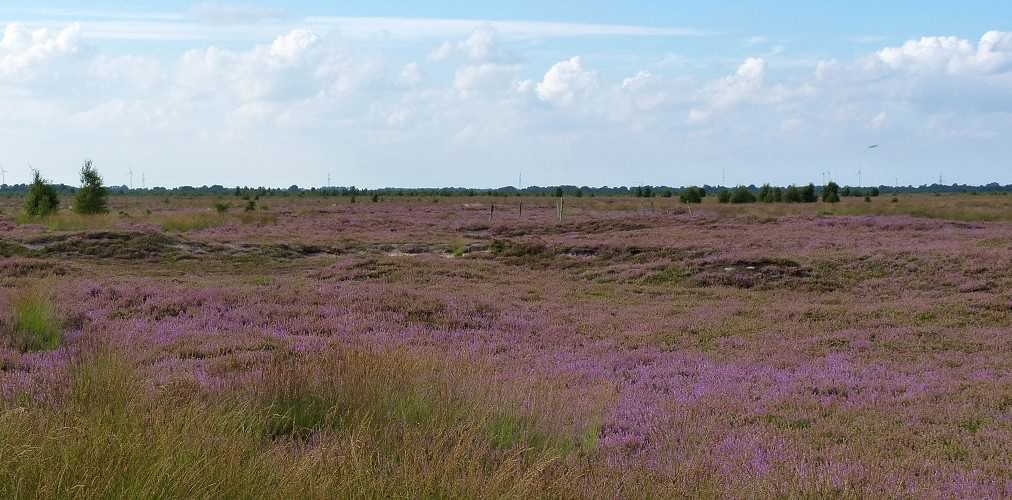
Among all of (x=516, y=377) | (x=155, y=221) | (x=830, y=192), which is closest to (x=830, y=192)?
(x=830, y=192)

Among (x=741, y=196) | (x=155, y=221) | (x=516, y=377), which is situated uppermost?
(x=741, y=196)

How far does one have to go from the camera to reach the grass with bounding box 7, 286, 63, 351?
39.7 ft

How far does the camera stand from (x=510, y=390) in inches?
307

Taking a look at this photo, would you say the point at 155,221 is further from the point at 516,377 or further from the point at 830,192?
the point at 830,192

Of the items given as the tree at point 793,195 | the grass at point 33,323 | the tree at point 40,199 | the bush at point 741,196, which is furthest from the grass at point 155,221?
the tree at point 793,195

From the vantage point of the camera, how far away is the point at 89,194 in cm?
5206

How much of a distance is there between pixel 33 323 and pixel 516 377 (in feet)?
27.2

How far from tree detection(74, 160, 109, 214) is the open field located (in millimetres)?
25303

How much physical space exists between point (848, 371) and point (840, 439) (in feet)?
12.6

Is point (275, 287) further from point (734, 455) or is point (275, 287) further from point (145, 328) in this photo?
point (734, 455)

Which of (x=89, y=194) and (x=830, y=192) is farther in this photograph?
(x=830, y=192)

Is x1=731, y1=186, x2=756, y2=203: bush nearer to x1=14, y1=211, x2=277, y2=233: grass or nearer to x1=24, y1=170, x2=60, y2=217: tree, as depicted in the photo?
x1=14, y1=211, x2=277, y2=233: grass

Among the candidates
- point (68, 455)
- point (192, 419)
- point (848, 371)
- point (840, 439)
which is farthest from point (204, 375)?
point (848, 371)

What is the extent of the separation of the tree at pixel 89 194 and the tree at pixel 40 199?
1.45 meters
